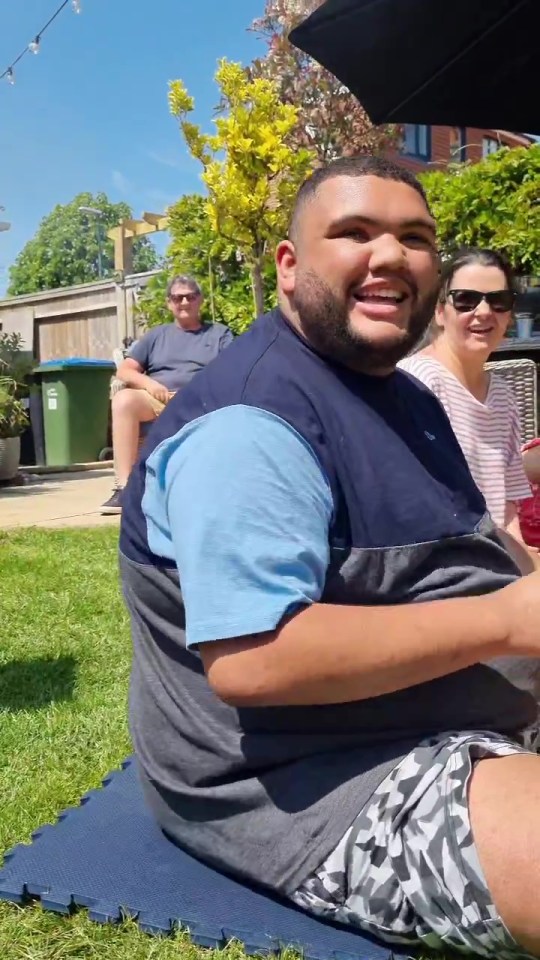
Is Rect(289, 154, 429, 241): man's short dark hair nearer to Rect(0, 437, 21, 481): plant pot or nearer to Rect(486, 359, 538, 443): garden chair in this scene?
Rect(486, 359, 538, 443): garden chair

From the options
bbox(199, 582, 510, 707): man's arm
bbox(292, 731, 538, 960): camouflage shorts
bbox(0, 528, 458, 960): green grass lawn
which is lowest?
bbox(0, 528, 458, 960): green grass lawn

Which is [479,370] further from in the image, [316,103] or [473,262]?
[316,103]

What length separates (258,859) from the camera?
4.78 feet

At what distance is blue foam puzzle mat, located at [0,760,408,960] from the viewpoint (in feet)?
4.80

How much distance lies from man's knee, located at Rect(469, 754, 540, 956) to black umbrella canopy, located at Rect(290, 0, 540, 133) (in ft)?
8.18

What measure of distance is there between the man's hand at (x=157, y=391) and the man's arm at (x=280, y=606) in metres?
4.52

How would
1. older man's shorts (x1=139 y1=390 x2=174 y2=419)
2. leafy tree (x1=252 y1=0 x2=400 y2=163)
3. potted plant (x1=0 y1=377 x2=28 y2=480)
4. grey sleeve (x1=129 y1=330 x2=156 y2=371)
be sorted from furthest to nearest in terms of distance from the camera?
leafy tree (x1=252 y1=0 x2=400 y2=163)
potted plant (x1=0 y1=377 x2=28 y2=480)
grey sleeve (x1=129 y1=330 x2=156 y2=371)
older man's shorts (x1=139 y1=390 x2=174 y2=419)

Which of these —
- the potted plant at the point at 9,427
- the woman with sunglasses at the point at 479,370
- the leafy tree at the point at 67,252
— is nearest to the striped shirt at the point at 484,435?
the woman with sunglasses at the point at 479,370

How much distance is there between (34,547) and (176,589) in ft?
12.9

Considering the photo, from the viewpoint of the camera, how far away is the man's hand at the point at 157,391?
5.76 metres

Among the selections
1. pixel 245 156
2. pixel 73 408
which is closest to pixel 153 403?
pixel 245 156

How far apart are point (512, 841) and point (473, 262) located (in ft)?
6.85

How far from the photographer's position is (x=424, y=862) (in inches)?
50.0

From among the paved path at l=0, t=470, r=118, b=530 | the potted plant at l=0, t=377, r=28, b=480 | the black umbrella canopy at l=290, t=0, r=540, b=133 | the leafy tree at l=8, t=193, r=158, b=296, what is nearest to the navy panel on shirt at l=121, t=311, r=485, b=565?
the black umbrella canopy at l=290, t=0, r=540, b=133
